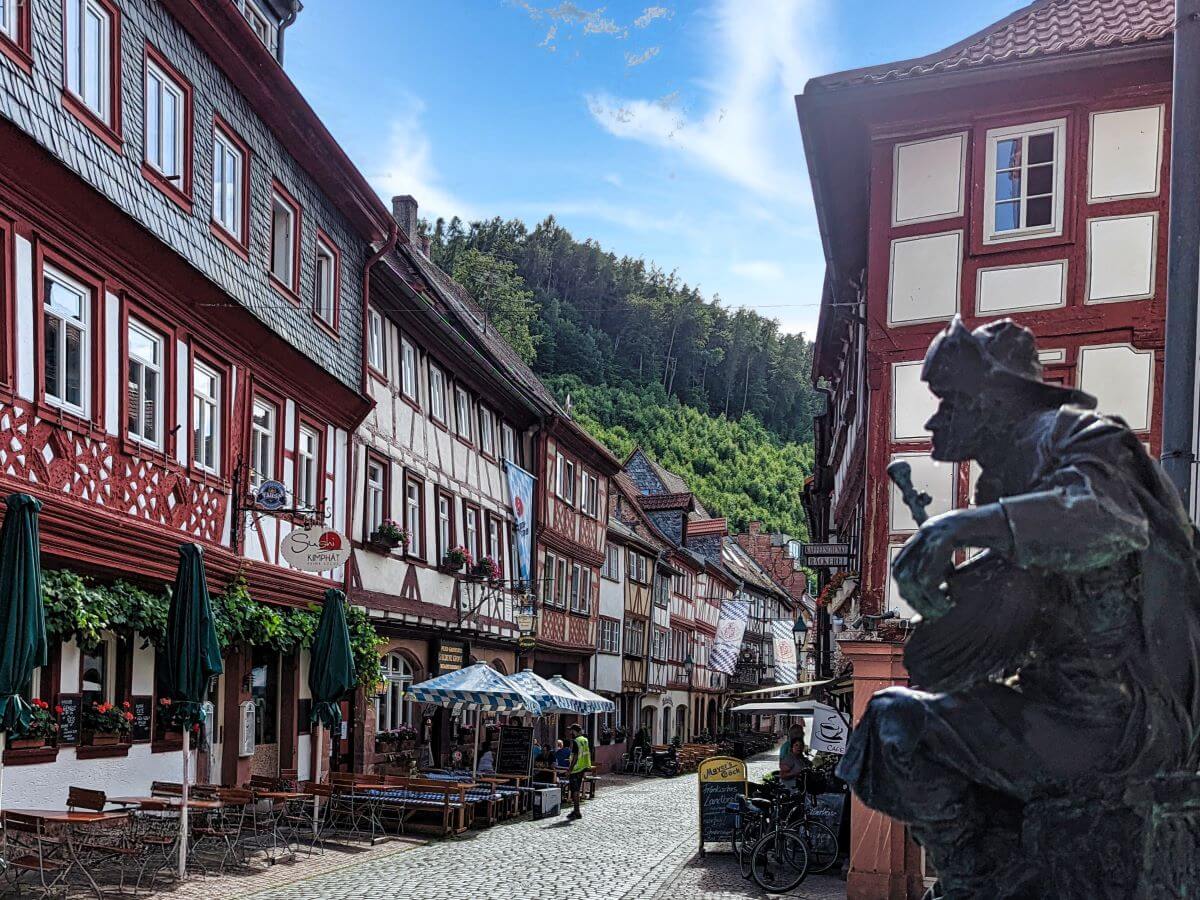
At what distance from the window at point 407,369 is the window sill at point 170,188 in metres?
8.76

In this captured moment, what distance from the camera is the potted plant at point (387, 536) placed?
21.8m

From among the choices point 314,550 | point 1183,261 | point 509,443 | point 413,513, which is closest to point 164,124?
point 314,550

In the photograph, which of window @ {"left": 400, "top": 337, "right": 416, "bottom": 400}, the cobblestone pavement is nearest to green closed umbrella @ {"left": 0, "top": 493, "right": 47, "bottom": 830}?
the cobblestone pavement

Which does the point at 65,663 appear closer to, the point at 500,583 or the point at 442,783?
the point at 442,783

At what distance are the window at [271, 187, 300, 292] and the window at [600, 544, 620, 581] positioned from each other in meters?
22.9

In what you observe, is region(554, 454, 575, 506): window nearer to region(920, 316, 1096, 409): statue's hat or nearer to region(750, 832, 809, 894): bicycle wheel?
region(750, 832, 809, 894): bicycle wheel

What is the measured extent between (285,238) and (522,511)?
1288cm

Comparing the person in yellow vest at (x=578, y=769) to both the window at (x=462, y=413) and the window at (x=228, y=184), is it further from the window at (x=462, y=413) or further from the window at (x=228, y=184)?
the window at (x=228, y=184)

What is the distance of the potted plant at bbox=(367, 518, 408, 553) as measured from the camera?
2178 cm

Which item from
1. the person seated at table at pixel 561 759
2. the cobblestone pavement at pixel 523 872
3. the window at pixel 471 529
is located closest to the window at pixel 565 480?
the window at pixel 471 529

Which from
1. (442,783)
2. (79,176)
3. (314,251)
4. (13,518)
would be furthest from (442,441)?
(13,518)

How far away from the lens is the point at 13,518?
9.82 metres

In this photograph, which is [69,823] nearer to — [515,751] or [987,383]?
[987,383]

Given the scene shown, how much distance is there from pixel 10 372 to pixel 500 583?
58.3ft
